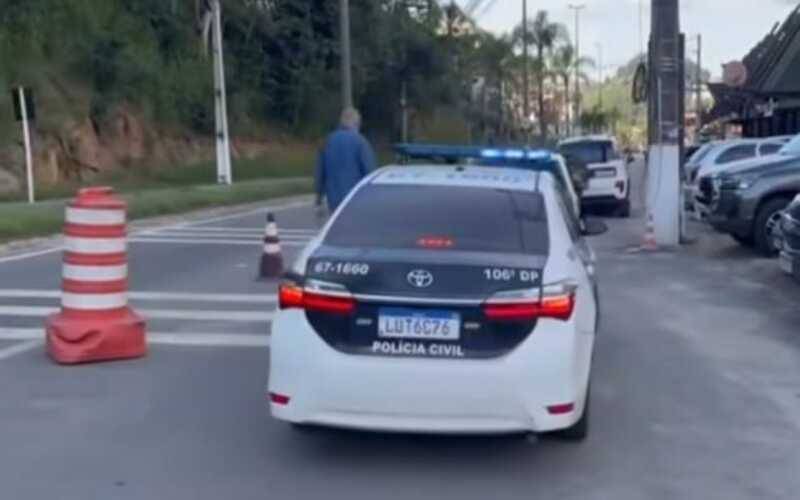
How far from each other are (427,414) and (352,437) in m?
1.15

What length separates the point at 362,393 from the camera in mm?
8125

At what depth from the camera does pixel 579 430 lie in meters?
9.02

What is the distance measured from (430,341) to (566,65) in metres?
117

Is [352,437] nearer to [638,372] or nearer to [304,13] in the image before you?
[638,372]

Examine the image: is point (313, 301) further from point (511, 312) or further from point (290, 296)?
point (511, 312)

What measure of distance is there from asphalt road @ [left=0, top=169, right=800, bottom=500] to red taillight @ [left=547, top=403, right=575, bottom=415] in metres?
0.36

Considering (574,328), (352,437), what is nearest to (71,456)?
(352,437)

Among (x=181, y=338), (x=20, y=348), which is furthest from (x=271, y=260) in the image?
(x=20, y=348)

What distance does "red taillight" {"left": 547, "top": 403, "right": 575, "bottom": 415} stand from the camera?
323 inches

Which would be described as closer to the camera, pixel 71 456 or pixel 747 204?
pixel 71 456

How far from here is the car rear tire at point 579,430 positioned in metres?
8.93

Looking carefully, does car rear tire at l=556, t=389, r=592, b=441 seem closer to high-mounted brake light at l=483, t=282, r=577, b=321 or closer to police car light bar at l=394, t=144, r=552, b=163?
high-mounted brake light at l=483, t=282, r=577, b=321

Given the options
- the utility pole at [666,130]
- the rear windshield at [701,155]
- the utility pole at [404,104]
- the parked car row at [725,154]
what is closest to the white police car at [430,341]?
the utility pole at [666,130]

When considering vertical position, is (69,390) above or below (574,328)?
below
